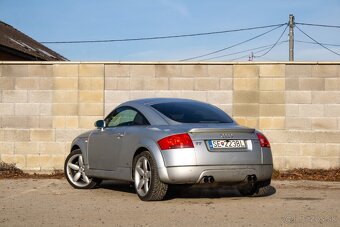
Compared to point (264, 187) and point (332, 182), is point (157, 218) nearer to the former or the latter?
point (264, 187)

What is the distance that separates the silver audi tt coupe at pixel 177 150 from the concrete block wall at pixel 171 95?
3287mm

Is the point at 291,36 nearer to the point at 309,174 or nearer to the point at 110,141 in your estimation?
the point at 309,174

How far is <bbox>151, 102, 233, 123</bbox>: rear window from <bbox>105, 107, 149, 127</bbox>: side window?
267mm

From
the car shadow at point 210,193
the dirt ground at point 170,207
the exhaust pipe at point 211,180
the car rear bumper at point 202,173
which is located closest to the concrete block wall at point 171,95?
the dirt ground at point 170,207

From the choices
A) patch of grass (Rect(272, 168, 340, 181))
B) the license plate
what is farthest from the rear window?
patch of grass (Rect(272, 168, 340, 181))

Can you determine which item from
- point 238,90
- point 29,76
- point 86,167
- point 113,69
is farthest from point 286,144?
point 29,76

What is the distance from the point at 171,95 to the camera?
12539 millimetres

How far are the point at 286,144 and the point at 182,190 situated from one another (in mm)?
3771

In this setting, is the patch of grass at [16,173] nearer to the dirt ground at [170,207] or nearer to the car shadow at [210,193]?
the dirt ground at [170,207]

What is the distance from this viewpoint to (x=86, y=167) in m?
9.69

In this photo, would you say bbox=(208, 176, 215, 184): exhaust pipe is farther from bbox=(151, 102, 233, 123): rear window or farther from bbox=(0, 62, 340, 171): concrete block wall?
bbox=(0, 62, 340, 171): concrete block wall

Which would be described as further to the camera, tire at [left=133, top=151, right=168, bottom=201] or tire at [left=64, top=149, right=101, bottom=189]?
tire at [left=64, top=149, right=101, bottom=189]

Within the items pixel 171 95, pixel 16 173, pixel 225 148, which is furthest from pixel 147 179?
pixel 16 173

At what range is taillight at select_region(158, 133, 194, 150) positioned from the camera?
7695 millimetres
